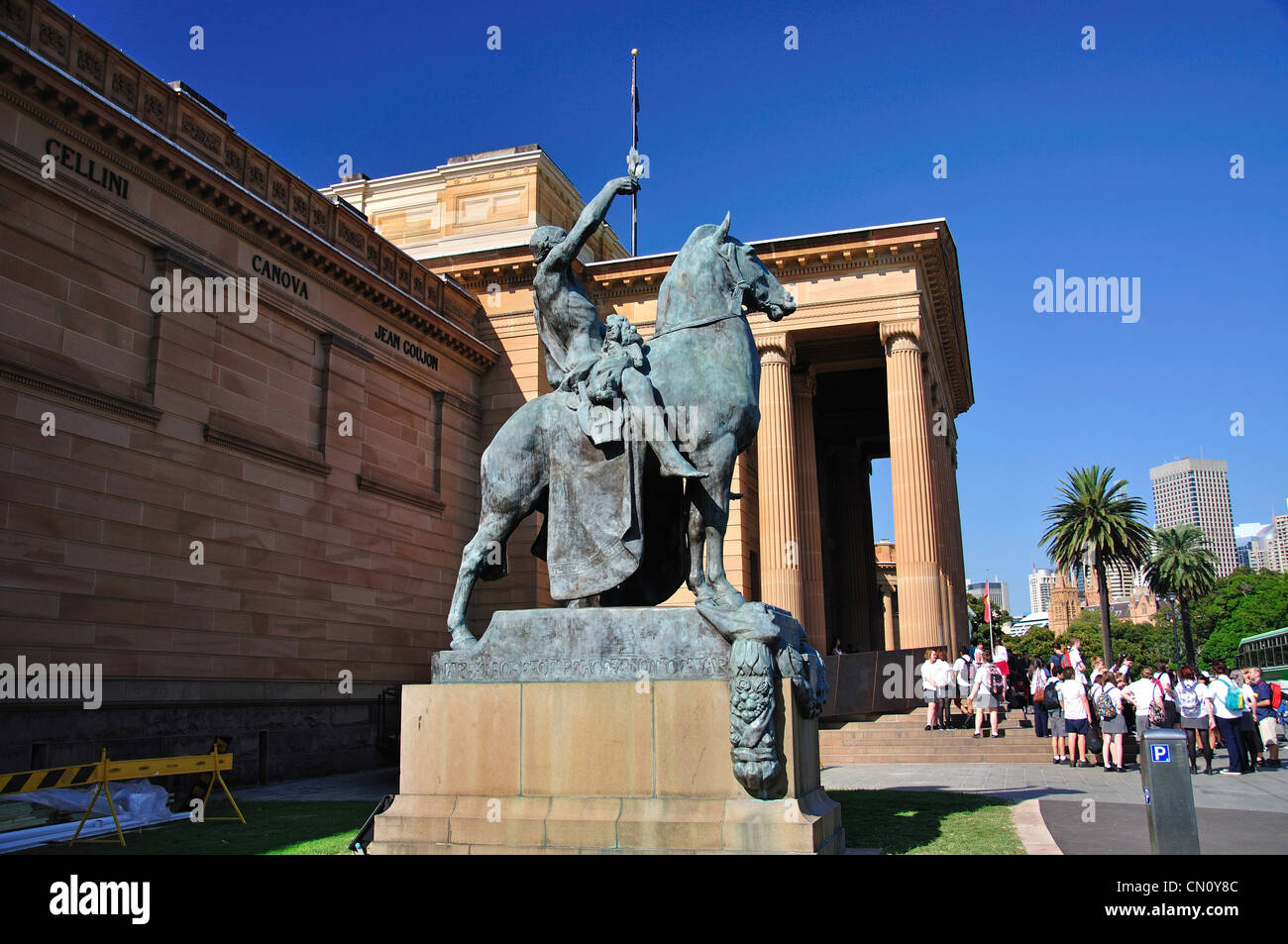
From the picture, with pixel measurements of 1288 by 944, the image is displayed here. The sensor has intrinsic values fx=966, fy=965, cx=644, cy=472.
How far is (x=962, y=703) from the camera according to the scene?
26.9 metres

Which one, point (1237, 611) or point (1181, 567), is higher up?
point (1181, 567)

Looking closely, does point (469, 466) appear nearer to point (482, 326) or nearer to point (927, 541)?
point (482, 326)

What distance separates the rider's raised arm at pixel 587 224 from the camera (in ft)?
27.1

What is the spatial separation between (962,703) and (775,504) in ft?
30.9

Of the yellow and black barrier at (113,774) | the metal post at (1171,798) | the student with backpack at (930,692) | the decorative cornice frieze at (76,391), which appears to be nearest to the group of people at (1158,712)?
the student with backpack at (930,692)

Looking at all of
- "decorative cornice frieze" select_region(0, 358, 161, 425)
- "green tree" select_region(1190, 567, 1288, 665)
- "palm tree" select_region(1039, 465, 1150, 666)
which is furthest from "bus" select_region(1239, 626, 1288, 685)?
"green tree" select_region(1190, 567, 1288, 665)

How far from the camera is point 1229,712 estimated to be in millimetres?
18344

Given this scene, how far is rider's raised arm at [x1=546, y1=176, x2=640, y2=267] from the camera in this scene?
326 inches

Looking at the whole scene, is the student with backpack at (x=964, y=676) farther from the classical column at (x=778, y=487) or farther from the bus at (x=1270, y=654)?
the bus at (x=1270, y=654)

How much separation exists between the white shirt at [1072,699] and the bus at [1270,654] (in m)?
24.1

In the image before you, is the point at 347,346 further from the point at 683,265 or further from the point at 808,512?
the point at 683,265

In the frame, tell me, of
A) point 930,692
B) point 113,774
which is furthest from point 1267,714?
point 113,774

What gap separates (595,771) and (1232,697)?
16.2m

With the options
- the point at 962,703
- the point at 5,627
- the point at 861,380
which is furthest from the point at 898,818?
the point at 861,380
